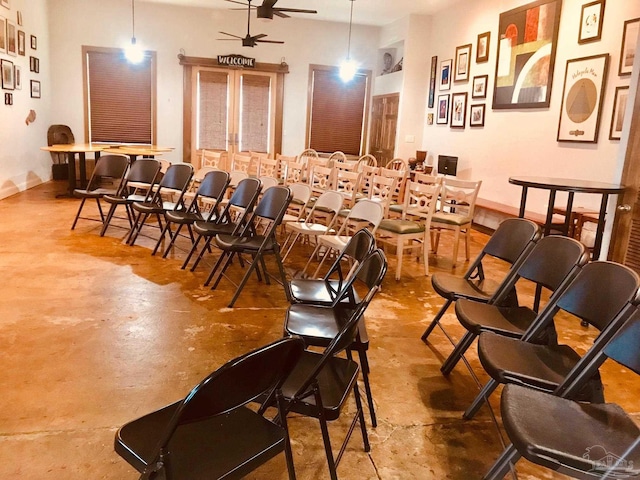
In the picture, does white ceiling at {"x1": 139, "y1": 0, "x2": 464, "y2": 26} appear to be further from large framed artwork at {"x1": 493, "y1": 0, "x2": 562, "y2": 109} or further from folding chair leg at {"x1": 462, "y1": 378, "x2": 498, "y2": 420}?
folding chair leg at {"x1": 462, "y1": 378, "x2": 498, "y2": 420}

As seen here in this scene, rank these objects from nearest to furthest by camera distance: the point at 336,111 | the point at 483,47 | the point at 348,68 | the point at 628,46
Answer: the point at 628,46
the point at 483,47
the point at 348,68
the point at 336,111

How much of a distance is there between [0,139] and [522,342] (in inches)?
304

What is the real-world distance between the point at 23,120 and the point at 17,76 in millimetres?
690

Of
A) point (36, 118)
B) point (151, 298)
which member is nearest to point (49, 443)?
point (151, 298)

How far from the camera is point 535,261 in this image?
2625 mm

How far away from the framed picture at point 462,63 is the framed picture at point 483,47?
9.7 inches

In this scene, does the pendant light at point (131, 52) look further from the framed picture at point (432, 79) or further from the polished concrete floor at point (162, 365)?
the polished concrete floor at point (162, 365)

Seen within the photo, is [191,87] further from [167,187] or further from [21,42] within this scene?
[167,187]

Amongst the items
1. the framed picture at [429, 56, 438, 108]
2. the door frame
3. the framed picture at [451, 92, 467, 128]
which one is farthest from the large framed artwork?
the door frame

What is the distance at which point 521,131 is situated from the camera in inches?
269

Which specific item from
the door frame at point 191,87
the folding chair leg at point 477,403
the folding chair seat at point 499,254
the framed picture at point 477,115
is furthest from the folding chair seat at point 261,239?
the door frame at point 191,87

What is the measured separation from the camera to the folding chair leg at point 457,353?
2761mm

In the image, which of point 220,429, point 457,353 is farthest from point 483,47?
point 220,429

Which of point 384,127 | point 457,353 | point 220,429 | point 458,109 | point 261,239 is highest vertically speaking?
point 458,109
